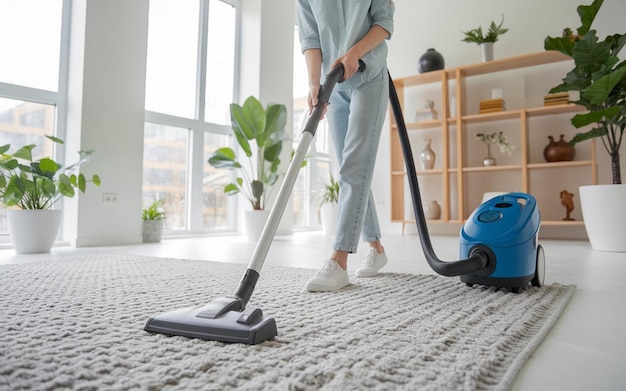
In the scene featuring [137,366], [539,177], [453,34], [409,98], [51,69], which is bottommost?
[137,366]

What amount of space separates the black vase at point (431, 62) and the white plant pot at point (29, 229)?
3662mm

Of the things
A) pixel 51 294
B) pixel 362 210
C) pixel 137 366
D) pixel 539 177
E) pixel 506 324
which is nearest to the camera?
pixel 137 366

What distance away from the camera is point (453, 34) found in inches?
185

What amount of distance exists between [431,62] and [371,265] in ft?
11.3

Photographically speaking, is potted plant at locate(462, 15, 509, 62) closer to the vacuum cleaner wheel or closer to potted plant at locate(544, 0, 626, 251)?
potted plant at locate(544, 0, 626, 251)

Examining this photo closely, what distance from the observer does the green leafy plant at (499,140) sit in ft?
13.7

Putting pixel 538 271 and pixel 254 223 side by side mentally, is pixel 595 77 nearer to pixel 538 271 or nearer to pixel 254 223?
pixel 538 271

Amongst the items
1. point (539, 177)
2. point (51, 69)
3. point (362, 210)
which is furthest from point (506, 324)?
point (539, 177)

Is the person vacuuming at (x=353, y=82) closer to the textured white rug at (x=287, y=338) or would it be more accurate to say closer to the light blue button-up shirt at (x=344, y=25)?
the light blue button-up shirt at (x=344, y=25)

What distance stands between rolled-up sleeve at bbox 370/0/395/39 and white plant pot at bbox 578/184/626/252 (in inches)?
82.0

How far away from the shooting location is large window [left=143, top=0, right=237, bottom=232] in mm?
3924

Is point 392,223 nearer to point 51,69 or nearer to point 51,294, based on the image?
point 51,69

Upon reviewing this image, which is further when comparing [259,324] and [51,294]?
[51,294]

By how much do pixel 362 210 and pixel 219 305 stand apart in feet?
2.34
